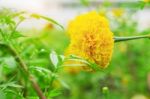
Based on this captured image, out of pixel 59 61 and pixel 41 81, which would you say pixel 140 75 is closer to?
pixel 41 81

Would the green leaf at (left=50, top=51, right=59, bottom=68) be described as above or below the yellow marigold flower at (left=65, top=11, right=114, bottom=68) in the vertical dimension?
below

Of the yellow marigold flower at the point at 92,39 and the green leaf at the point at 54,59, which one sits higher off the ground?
the yellow marigold flower at the point at 92,39

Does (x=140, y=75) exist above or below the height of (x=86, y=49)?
below

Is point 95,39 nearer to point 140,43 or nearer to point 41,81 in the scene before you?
point 41,81

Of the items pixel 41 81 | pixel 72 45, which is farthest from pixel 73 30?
pixel 41 81

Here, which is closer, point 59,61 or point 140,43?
point 59,61

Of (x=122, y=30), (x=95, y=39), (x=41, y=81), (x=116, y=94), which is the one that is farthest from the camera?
(x=116, y=94)

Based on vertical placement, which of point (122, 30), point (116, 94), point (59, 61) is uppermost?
point (59, 61)

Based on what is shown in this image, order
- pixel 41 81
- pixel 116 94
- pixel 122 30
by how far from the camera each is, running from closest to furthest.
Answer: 1. pixel 41 81
2. pixel 122 30
3. pixel 116 94
